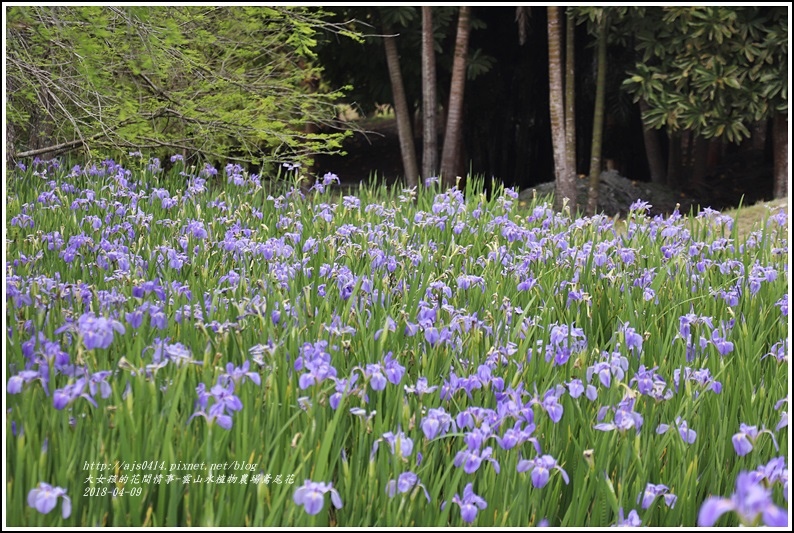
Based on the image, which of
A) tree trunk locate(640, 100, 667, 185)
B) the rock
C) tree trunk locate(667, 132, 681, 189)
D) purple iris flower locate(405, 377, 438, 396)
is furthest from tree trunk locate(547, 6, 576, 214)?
purple iris flower locate(405, 377, 438, 396)

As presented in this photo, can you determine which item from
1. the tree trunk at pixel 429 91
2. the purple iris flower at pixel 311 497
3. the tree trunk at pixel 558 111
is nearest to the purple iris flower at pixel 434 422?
the purple iris flower at pixel 311 497

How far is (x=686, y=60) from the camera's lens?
11.7 metres

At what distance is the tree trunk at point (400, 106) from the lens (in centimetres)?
1292

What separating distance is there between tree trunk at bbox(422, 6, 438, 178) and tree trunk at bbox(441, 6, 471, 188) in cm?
23

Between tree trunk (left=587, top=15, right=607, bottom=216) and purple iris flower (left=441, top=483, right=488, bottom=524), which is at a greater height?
tree trunk (left=587, top=15, right=607, bottom=216)

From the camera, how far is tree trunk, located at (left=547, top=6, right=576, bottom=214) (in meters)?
11.2

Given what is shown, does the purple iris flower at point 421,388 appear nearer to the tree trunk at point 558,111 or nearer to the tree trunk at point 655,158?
the tree trunk at point 558,111

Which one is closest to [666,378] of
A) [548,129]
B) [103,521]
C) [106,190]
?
[103,521]

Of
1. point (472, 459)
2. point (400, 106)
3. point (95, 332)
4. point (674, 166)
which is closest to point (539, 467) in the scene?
point (472, 459)

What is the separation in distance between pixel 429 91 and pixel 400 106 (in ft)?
2.88

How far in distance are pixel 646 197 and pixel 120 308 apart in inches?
509

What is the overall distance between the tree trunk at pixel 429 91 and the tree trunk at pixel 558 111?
1.80 meters

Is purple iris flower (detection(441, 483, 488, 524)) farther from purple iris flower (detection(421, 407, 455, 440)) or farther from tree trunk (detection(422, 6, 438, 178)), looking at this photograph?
tree trunk (detection(422, 6, 438, 178))

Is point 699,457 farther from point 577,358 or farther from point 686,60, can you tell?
point 686,60
